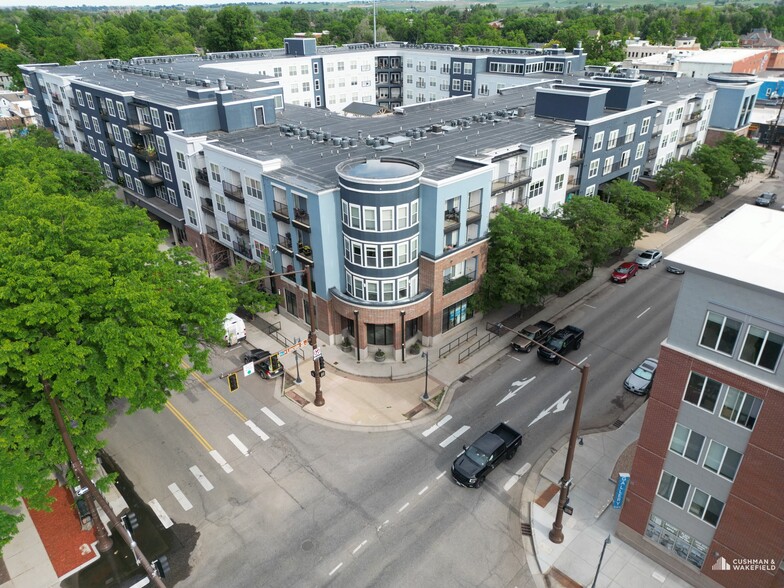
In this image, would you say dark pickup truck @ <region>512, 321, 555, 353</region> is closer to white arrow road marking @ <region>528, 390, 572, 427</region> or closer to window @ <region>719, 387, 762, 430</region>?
white arrow road marking @ <region>528, 390, 572, 427</region>

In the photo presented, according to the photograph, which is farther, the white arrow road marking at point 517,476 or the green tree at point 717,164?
the green tree at point 717,164

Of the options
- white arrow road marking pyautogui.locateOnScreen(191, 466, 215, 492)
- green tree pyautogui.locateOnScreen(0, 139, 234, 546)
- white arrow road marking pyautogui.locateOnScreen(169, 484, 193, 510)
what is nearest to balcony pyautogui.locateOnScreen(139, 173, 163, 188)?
green tree pyautogui.locateOnScreen(0, 139, 234, 546)

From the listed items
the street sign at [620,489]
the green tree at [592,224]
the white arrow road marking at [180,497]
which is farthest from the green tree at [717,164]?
the white arrow road marking at [180,497]

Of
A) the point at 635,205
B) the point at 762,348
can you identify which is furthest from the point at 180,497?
the point at 635,205

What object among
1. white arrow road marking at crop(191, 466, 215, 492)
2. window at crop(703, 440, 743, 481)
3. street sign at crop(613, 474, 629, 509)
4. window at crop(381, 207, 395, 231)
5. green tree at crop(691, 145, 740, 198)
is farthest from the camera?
green tree at crop(691, 145, 740, 198)

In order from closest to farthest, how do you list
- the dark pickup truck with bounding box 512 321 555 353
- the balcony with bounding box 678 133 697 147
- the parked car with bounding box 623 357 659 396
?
the parked car with bounding box 623 357 659 396 → the dark pickup truck with bounding box 512 321 555 353 → the balcony with bounding box 678 133 697 147

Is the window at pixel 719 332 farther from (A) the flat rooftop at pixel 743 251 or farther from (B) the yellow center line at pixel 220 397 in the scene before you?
(B) the yellow center line at pixel 220 397

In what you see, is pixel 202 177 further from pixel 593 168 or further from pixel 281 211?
pixel 593 168
